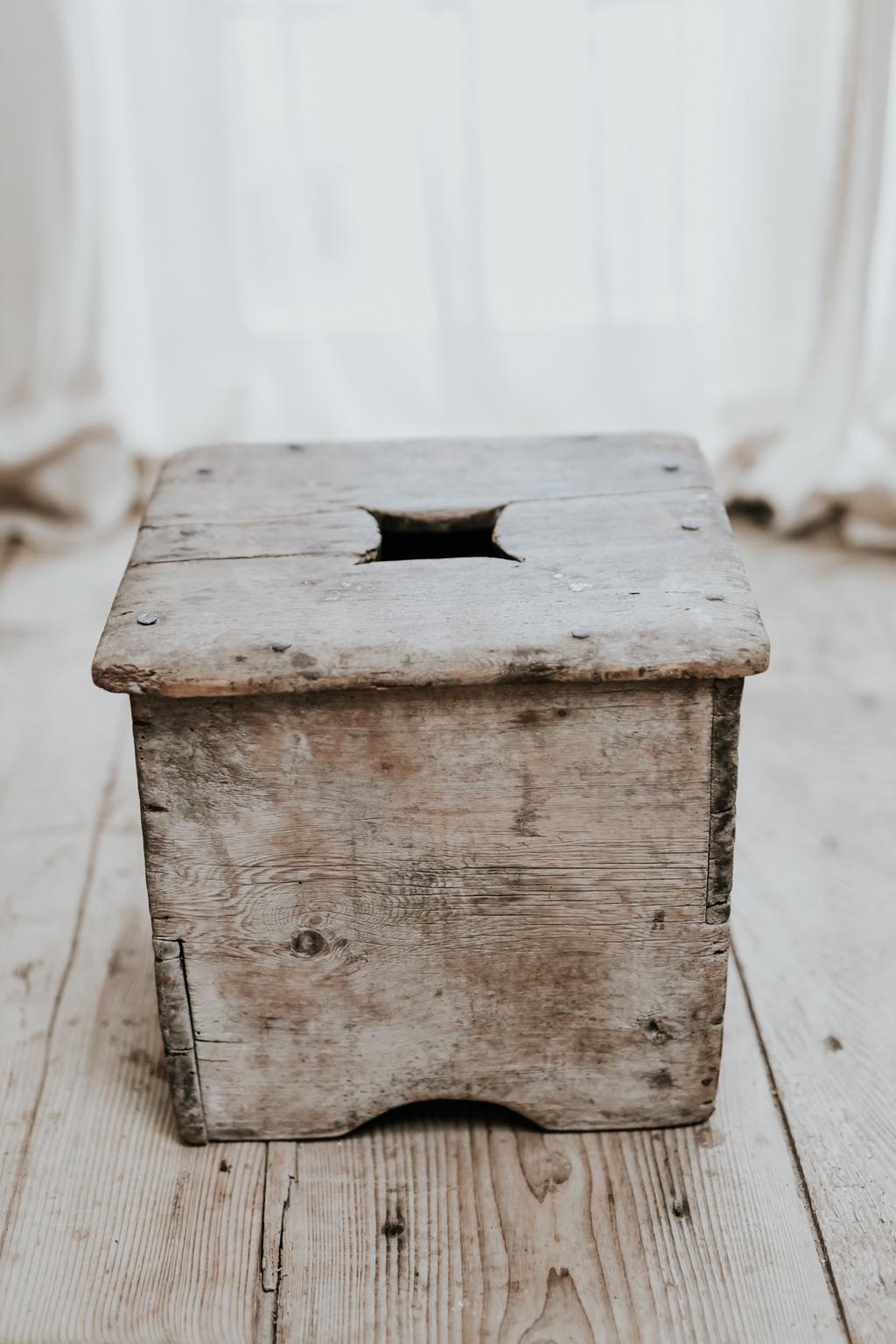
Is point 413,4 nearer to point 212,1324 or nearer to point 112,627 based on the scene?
point 112,627

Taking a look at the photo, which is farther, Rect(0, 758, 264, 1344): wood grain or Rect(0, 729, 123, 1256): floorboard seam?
Rect(0, 729, 123, 1256): floorboard seam

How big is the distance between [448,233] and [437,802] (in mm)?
1362

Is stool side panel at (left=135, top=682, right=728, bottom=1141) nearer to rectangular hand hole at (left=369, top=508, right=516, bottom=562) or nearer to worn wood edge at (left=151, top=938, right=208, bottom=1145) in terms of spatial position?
worn wood edge at (left=151, top=938, right=208, bottom=1145)

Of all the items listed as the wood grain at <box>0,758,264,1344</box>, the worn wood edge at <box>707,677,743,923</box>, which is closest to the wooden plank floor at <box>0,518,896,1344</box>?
the wood grain at <box>0,758,264,1344</box>

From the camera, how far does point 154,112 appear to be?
2.11m

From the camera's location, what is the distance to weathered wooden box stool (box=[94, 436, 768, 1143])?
3.28ft

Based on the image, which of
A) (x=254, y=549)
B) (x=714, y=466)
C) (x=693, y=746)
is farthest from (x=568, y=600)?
(x=714, y=466)

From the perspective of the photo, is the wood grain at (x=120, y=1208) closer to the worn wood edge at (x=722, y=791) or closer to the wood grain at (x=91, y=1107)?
the wood grain at (x=91, y=1107)

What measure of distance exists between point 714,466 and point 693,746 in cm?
134

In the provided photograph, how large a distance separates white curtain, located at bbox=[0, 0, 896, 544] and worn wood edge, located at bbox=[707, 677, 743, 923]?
123 centimetres

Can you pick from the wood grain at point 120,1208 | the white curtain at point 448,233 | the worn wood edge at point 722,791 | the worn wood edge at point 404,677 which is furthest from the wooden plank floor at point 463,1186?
the white curtain at point 448,233

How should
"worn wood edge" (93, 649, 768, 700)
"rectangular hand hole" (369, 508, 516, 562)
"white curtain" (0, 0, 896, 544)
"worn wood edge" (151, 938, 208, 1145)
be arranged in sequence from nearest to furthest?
"worn wood edge" (93, 649, 768, 700) < "worn wood edge" (151, 938, 208, 1145) < "rectangular hand hole" (369, 508, 516, 562) < "white curtain" (0, 0, 896, 544)

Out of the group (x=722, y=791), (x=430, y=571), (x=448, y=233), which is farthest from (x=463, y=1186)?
(x=448, y=233)

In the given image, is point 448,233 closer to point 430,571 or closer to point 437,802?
point 430,571
